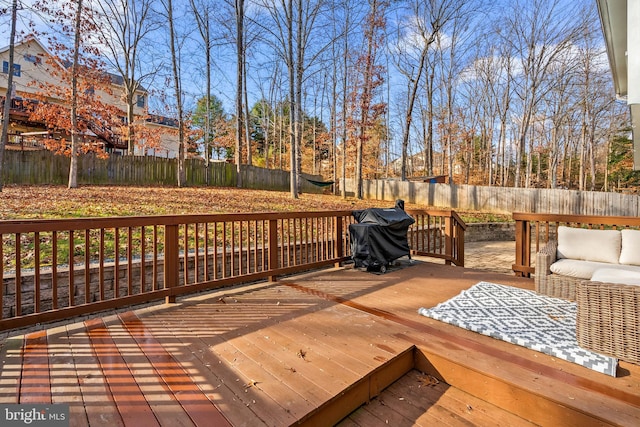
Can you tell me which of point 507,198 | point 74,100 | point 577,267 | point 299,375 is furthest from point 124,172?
point 507,198

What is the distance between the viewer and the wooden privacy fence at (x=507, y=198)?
1160 centimetres

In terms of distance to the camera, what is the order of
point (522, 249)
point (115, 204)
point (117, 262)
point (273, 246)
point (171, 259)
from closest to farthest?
point (117, 262) < point (171, 259) < point (273, 246) < point (522, 249) < point (115, 204)

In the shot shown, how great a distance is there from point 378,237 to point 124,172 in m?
10.9

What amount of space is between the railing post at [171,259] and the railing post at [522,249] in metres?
4.17

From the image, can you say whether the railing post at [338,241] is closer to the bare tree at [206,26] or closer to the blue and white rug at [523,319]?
the blue and white rug at [523,319]

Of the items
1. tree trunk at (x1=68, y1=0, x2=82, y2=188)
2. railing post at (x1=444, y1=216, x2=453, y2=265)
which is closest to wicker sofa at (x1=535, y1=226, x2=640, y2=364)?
railing post at (x1=444, y1=216, x2=453, y2=265)

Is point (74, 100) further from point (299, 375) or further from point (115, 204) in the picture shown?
point (299, 375)

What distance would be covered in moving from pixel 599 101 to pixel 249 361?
912 inches

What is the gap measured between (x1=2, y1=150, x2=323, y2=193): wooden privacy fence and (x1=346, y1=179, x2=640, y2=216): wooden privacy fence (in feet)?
18.5

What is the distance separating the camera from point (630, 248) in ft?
11.1

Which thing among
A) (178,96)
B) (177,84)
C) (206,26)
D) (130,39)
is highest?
(206,26)

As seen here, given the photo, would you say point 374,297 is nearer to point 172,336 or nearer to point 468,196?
point 172,336

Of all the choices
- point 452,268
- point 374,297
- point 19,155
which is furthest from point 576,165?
point 19,155

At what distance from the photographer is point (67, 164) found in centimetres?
1060
